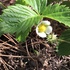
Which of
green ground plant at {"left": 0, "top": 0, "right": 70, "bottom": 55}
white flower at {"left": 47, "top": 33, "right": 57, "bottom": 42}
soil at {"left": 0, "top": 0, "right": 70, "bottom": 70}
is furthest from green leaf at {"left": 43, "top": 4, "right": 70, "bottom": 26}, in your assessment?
soil at {"left": 0, "top": 0, "right": 70, "bottom": 70}

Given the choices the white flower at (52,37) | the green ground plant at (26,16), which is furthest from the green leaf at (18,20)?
the white flower at (52,37)

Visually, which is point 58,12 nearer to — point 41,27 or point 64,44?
point 41,27

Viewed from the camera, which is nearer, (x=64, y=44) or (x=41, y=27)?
(x=41, y=27)

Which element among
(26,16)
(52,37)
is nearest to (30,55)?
(52,37)

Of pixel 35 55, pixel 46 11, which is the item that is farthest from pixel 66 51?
pixel 46 11

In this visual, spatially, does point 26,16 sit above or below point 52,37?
above

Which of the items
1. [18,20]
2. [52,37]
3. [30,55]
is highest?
[18,20]

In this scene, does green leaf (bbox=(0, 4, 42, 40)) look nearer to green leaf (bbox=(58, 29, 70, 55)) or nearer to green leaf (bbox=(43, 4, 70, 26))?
green leaf (bbox=(43, 4, 70, 26))
